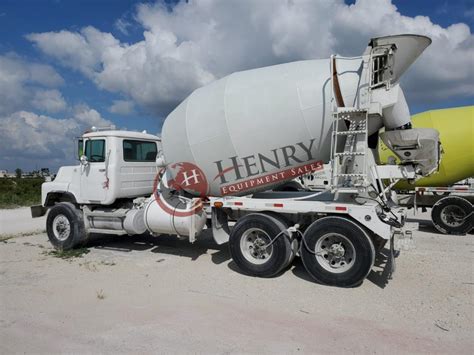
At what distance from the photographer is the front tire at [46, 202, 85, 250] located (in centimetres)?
861

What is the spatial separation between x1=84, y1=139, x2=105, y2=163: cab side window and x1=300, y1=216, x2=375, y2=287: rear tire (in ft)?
16.9

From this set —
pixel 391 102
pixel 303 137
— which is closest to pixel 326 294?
pixel 303 137

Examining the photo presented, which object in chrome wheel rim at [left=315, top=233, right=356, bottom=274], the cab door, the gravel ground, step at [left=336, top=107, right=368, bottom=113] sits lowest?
the gravel ground

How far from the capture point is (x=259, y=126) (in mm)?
6555

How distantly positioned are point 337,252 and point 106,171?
5408 mm

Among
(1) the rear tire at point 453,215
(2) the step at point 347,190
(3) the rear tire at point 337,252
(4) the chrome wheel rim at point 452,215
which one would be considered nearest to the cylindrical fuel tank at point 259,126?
(2) the step at point 347,190

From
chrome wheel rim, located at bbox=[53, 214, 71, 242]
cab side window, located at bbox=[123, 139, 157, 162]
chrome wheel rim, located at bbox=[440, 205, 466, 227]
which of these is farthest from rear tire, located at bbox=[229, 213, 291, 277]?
chrome wheel rim, located at bbox=[440, 205, 466, 227]

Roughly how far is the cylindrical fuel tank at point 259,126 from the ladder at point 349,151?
0.20 m

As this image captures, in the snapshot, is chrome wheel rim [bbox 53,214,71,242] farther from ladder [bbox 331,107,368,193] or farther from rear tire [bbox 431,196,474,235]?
rear tire [bbox 431,196,474,235]

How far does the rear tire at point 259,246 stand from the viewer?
250 inches

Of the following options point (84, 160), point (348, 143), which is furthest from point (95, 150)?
point (348, 143)
